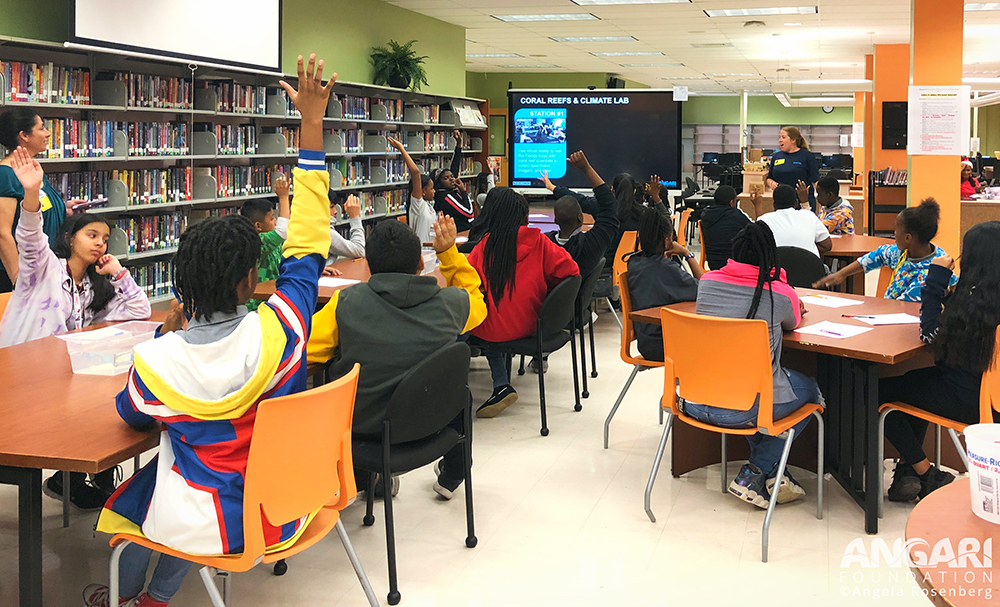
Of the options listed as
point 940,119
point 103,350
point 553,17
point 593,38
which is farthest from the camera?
point 593,38

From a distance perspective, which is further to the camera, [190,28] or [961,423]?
[190,28]

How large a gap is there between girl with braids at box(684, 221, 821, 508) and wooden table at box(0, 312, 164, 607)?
1.99m

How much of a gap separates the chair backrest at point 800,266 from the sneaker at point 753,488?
2.28m

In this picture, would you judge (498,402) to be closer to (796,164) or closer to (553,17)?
(796,164)

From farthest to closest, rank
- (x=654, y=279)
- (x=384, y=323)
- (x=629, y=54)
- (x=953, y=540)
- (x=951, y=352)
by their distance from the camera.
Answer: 1. (x=629, y=54)
2. (x=654, y=279)
3. (x=951, y=352)
4. (x=384, y=323)
5. (x=953, y=540)

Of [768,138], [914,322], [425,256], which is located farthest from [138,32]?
[768,138]

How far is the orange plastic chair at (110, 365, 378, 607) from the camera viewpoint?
6.50 ft

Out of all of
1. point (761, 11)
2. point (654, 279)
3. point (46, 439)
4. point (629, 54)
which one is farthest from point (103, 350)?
point (629, 54)

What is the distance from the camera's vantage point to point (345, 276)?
4562 mm

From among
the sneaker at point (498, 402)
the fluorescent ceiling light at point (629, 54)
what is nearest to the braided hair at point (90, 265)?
the sneaker at point (498, 402)

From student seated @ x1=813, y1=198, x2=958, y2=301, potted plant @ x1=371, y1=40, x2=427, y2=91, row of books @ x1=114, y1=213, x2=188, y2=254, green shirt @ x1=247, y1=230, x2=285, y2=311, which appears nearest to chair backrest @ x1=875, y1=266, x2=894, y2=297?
student seated @ x1=813, y1=198, x2=958, y2=301

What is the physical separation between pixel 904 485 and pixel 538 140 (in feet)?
20.6

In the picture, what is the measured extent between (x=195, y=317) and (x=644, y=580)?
1.67m

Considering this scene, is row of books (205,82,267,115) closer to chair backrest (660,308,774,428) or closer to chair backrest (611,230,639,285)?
chair backrest (611,230,639,285)
